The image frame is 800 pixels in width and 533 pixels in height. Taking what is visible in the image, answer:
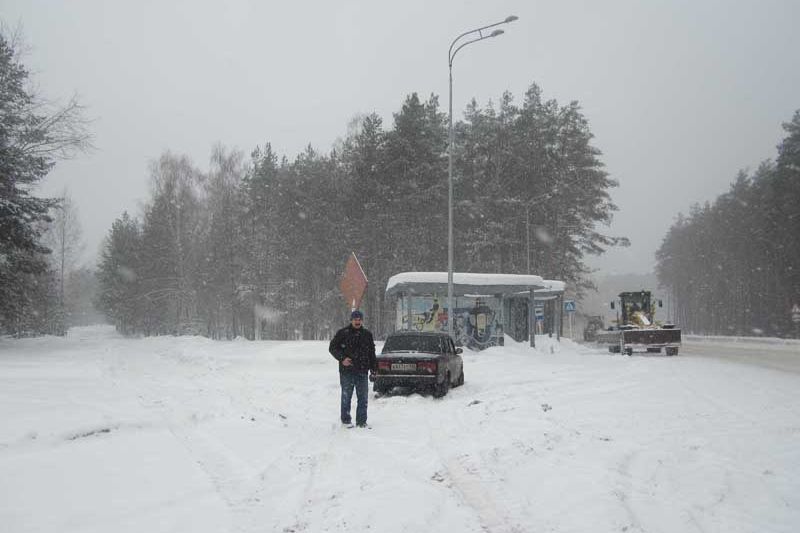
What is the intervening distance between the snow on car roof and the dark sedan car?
9.79m

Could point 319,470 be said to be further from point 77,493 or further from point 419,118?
point 419,118

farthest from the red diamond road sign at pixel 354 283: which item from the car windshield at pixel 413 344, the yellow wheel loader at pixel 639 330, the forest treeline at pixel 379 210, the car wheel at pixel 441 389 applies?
the forest treeline at pixel 379 210

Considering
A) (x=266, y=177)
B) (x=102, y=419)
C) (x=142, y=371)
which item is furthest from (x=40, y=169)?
(x=266, y=177)

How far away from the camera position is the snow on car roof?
80.6 ft

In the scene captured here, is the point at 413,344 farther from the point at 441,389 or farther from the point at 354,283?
the point at 354,283

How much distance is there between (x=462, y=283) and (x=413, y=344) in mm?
11312

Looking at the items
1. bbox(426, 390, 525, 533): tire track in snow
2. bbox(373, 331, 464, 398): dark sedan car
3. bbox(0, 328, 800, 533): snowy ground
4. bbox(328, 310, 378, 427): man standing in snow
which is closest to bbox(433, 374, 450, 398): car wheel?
bbox(373, 331, 464, 398): dark sedan car

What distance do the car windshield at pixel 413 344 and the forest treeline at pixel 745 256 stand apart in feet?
137

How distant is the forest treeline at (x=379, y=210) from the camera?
40.5 meters

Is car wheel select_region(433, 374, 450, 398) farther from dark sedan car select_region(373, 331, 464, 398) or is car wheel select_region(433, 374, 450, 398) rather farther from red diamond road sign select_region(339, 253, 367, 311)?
red diamond road sign select_region(339, 253, 367, 311)

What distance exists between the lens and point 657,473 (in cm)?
670

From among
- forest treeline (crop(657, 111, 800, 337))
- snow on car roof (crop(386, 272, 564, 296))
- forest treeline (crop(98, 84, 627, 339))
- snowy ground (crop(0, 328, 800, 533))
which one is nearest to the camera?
snowy ground (crop(0, 328, 800, 533))

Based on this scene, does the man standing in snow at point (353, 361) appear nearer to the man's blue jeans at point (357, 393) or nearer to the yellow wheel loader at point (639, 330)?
the man's blue jeans at point (357, 393)

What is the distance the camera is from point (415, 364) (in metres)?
13.3
